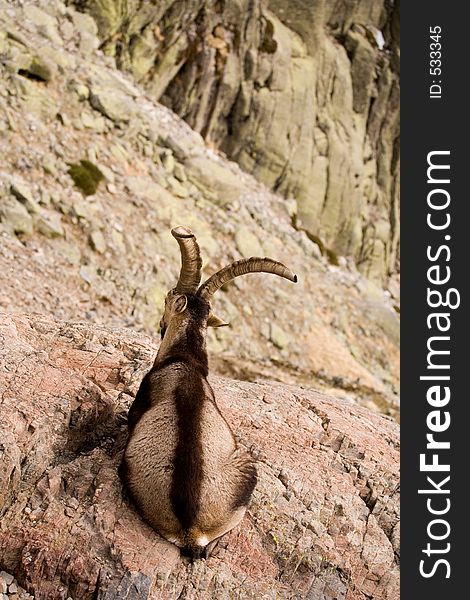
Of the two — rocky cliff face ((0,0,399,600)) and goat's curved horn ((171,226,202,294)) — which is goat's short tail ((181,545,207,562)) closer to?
rocky cliff face ((0,0,399,600))

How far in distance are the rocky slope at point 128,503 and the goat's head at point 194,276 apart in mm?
1302

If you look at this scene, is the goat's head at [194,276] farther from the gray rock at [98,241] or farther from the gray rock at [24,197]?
the gray rock at [98,241]

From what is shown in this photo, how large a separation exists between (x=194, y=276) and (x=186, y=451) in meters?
2.69

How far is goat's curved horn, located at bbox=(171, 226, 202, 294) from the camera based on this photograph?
346 inches

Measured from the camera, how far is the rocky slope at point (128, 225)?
74.4 feet

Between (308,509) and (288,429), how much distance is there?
1421 millimetres

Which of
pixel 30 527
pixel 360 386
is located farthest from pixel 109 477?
pixel 360 386

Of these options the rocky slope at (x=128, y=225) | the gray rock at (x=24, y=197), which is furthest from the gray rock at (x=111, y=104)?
the gray rock at (x=24, y=197)

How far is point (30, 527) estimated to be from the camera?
7363 mm

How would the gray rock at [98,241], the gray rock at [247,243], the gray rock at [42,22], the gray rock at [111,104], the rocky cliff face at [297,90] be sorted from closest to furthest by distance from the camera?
1. the gray rock at [98,241]
2. the gray rock at [111,104]
3. the gray rock at [42,22]
4. the gray rock at [247,243]
5. the rocky cliff face at [297,90]

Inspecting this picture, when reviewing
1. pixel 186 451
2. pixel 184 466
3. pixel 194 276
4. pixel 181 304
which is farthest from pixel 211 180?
pixel 184 466

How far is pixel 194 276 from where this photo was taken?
9250mm

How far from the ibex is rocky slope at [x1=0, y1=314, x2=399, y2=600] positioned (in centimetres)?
32

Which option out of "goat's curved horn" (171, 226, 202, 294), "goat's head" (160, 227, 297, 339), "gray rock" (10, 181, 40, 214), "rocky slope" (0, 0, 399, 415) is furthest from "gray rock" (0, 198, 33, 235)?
"goat's curved horn" (171, 226, 202, 294)
